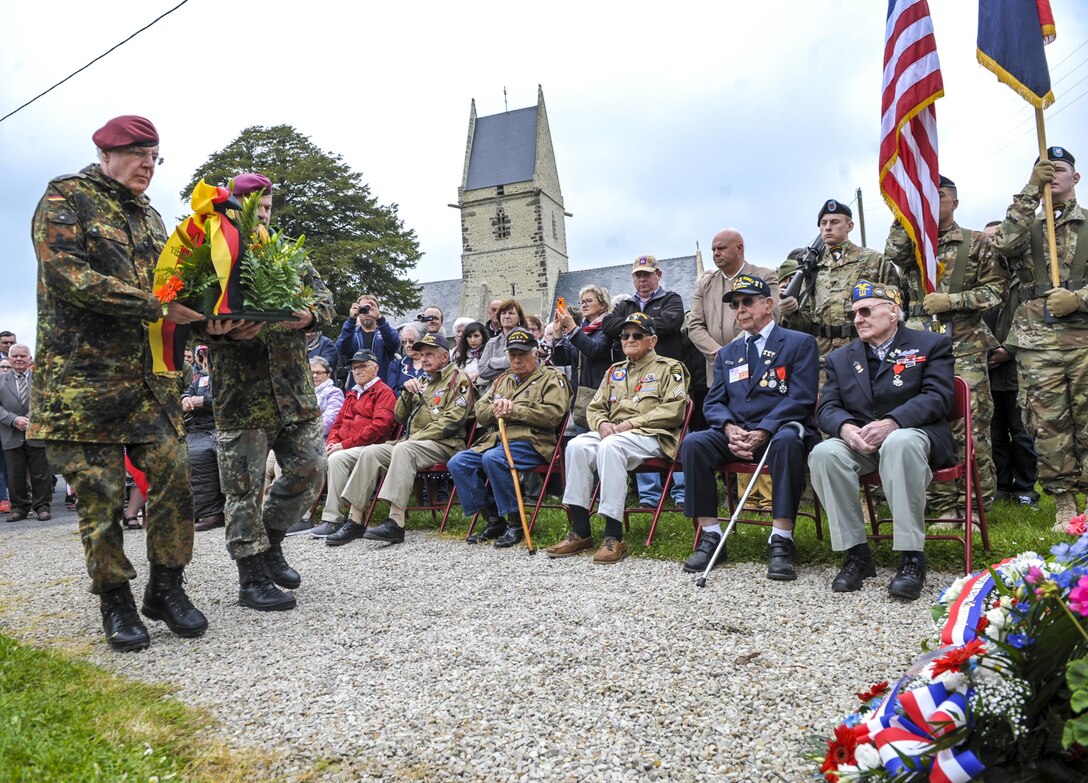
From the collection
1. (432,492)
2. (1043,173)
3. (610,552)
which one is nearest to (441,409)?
(432,492)

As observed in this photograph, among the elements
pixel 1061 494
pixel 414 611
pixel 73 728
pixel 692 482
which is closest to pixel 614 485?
pixel 692 482

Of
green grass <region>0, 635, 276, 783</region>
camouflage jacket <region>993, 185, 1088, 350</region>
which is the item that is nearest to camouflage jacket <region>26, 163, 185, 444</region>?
green grass <region>0, 635, 276, 783</region>

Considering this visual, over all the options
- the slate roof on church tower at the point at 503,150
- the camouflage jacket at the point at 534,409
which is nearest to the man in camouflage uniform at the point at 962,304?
the camouflage jacket at the point at 534,409

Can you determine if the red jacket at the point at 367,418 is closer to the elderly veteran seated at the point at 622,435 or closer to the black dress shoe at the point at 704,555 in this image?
the elderly veteran seated at the point at 622,435

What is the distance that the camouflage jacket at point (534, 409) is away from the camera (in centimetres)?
618

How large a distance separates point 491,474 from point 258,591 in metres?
2.22

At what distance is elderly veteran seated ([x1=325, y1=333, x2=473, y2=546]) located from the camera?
648 cm

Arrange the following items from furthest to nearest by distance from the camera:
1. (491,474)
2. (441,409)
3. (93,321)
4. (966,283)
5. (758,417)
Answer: (441,409), (491,474), (966,283), (758,417), (93,321)

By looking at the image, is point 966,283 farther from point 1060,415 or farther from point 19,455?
point 19,455

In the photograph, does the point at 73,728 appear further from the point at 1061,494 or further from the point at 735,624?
the point at 1061,494

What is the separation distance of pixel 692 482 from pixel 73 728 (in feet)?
11.0

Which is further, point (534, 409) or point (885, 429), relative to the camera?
point (534, 409)

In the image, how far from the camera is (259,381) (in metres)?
4.16

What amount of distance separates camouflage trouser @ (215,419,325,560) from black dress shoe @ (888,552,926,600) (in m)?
3.03
